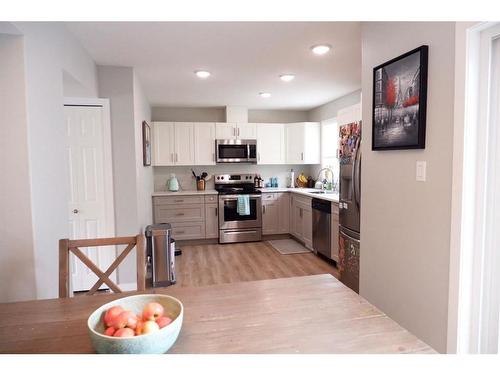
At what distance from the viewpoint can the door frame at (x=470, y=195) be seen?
1.43m

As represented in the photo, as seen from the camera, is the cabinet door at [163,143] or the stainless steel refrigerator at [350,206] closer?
the stainless steel refrigerator at [350,206]

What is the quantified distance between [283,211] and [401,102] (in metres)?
3.54

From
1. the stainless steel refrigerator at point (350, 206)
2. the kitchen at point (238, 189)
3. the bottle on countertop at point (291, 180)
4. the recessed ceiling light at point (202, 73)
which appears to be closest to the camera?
the kitchen at point (238, 189)

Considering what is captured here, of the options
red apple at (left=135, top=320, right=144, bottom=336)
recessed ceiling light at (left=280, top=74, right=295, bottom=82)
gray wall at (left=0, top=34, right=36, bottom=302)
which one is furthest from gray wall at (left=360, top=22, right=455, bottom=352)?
gray wall at (left=0, top=34, right=36, bottom=302)

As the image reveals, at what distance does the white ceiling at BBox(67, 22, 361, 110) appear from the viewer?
230 cm

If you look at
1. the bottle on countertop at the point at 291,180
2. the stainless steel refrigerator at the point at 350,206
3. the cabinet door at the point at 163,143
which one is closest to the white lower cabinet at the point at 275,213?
the bottle on countertop at the point at 291,180

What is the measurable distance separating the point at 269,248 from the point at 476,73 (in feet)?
12.1

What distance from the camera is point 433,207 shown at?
1657 millimetres

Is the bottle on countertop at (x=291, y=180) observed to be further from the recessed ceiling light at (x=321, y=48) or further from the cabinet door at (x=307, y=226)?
the recessed ceiling light at (x=321, y=48)

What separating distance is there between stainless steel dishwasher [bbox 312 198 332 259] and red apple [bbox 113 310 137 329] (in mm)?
3217

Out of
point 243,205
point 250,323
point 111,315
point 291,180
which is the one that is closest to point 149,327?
point 111,315

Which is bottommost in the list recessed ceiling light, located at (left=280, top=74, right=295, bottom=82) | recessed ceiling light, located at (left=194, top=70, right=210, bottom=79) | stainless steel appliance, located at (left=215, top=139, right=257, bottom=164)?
stainless steel appliance, located at (left=215, top=139, right=257, bottom=164)

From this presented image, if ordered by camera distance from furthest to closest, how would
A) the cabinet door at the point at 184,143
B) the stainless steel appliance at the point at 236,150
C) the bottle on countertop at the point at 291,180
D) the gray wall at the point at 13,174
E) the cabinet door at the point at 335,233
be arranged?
the bottle on countertop at the point at 291,180 → the stainless steel appliance at the point at 236,150 → the cabinet door at the point at 184,143 → the cabinet door at the point at 335,233 → the gray wall at the point at 13,174

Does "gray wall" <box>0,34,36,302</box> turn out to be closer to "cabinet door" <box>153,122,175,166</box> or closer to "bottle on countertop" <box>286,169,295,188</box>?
"cabinet door" <box>153,122,175,166</box>
